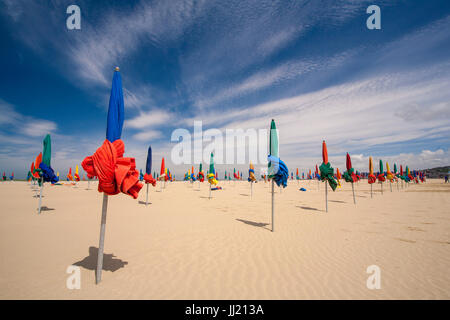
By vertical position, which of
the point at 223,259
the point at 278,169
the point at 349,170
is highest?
the point at 349,170

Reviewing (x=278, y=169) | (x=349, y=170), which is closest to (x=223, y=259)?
(x=278, y=169)

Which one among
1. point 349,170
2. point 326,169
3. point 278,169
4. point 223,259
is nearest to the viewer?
point 223,259

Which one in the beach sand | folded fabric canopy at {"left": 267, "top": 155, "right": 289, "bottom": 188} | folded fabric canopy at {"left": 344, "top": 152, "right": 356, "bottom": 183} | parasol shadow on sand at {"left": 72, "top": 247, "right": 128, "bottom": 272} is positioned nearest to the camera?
the beach sand

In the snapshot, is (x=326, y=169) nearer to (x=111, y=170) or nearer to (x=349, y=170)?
(x=349, y=170)

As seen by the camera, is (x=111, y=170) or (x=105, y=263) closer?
(x=111, y=170)

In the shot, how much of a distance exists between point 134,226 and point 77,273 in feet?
17.5

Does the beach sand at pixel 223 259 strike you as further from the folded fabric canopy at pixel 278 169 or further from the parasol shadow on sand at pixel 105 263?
the folded fabric canopy at pixel 278 169

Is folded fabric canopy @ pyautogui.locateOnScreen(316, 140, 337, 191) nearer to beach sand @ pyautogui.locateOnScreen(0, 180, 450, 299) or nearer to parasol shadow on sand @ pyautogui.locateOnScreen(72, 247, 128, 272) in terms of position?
beach sand @ pyautogui.locateOnScreen(0, 180, 450, 299)

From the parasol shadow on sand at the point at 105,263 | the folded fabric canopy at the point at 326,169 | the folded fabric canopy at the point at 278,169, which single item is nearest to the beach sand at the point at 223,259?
the parasol shadow on sand at the point at 105,263

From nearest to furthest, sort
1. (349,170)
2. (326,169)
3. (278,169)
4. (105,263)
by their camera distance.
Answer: (105,263) < (278,169) < (326,169) < (349,170)

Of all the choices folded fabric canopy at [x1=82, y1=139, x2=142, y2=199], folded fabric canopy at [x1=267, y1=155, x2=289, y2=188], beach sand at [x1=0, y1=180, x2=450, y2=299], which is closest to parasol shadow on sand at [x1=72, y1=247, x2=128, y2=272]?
beach sand at [x1=0, y1=180, x2=450, y2=299]

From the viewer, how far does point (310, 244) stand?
7520 millimetres

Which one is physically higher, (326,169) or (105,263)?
(326,169)
